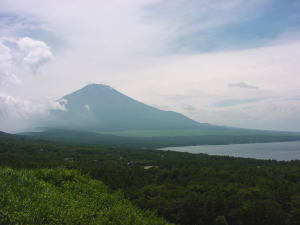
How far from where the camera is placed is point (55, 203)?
36.0ft

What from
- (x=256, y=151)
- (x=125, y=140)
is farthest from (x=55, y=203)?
(x=125, y=140)

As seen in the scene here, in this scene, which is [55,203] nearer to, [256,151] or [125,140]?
[256,151]

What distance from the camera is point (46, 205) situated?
33.5 ft

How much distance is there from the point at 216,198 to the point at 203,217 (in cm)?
166

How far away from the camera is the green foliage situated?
9.41m

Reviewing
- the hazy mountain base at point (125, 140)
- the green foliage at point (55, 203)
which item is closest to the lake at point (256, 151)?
the hazy mountain base at point (125, 140)

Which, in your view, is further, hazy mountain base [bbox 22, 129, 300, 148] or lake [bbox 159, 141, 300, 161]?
hazy mountain base [bbox 22, 129, 300, 148]

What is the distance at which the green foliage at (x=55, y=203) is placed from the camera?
941cm

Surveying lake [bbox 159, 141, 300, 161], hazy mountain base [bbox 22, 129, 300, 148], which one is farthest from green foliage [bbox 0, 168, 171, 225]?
hazy mountain base [bbox 22, 129, 300, 148]

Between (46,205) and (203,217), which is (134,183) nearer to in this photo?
(203,217)

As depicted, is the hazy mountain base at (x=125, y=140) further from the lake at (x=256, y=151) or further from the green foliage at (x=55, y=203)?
the green foliage at (x=55, y=203)

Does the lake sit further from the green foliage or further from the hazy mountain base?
the green foliage

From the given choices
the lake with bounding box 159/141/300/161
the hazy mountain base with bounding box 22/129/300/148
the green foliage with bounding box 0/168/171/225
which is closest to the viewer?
the green foliage with bounding box 0/168/171/225

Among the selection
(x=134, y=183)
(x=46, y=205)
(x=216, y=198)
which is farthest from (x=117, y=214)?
(x=134, y=183)
